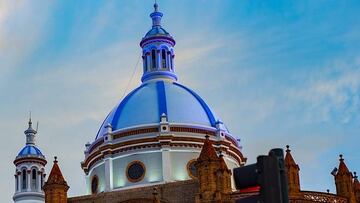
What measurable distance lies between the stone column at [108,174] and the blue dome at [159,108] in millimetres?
2191

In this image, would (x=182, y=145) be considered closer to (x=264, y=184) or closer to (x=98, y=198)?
(x=98, y=198)

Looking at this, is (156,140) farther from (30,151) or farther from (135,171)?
(30,151)

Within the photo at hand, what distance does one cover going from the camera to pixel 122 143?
44719mm

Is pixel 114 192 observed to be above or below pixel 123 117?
below

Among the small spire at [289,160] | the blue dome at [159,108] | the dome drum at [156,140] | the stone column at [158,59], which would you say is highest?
the stone column at [158,59]

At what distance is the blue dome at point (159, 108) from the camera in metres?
45.4

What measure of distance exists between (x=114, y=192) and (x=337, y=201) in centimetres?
1283

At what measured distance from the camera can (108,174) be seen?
44719mm

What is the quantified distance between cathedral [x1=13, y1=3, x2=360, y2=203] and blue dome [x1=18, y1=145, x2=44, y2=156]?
31.1ft

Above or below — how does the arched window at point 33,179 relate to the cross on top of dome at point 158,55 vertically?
below

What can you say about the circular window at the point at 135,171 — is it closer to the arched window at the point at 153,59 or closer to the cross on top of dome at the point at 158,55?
the cross on top of dome at the point at 158,55

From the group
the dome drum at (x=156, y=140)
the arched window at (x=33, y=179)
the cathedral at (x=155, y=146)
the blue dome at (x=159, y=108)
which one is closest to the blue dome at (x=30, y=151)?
the arched window at (x=33, y=179)

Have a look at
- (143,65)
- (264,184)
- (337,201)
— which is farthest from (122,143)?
(264,184)

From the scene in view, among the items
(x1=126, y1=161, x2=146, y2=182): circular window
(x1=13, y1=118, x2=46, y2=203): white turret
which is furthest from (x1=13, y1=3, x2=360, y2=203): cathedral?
(x1=13, y1=118, x2=46, y2=203): white turret
